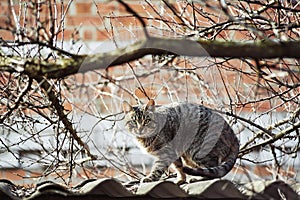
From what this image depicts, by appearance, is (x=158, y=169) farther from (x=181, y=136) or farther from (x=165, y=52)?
(x=165, y=52)

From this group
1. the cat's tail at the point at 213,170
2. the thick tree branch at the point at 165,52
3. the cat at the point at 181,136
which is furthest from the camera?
the cat at the point at 181,136

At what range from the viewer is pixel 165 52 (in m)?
1.24

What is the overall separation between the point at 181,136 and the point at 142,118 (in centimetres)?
16

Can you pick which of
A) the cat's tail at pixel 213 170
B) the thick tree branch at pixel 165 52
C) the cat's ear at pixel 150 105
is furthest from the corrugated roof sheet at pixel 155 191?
the cat's ear at pixel 150 105

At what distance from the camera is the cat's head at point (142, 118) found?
245 centimetres

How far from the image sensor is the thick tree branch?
1131 millimetres

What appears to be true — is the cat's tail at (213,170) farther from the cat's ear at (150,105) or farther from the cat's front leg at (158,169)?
the cat's ear at (150,105)

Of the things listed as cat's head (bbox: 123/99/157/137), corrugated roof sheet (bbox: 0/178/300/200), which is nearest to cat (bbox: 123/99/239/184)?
cat's head (bbox: 123/99/157/137)

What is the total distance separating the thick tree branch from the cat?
0.94m

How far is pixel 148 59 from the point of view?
2.87 meters

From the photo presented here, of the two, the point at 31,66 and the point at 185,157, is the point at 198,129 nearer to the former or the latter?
the point at 185,157

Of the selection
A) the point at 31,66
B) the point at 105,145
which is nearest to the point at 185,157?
the point at 105,145

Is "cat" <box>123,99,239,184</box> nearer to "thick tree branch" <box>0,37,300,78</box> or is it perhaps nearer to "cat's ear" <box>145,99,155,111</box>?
"cat's ear" <box>145,99,155,111</box>

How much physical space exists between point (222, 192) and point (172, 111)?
0.82 meters
